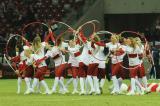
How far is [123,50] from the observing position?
26438 mm

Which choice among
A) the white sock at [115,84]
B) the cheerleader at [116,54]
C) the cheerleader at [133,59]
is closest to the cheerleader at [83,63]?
the cheerleader at [116,54]

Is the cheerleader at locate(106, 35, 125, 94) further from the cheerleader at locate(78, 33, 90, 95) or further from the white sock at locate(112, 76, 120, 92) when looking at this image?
the cheerleader at locate(78, 33, 90, 95)

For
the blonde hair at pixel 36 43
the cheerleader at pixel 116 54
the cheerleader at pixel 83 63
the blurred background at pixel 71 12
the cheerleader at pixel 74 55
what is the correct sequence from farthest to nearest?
the blurred background at pixel 71 12 → the cheerleader at pixel 74 55 → the blonde hair at pixel 36 43 → the cheerleader at pixel 83 63 → the cheerleader at pixel 116 54

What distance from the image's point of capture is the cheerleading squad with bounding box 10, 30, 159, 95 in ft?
86.3

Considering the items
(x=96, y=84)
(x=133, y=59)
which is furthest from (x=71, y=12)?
(x=133, y=59)

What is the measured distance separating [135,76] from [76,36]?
10.2 feet

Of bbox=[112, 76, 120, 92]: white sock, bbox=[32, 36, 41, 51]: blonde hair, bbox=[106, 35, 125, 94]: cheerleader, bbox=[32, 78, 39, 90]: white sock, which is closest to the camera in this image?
bbox=[106, 35, 125, 94]: cheerleader

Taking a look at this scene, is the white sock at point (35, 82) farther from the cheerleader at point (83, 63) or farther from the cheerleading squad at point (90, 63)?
the cheerleader at point (83, 63)

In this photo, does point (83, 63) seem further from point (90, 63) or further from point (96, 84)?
point (96, 84)

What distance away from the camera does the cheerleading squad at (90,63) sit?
26297mm

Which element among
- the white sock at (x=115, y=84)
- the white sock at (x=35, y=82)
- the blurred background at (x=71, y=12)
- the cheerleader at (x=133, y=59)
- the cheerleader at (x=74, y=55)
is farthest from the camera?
the blurred background at (x=71, y=12)

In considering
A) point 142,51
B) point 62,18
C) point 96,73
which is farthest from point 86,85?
point 62,18

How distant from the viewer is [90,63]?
87.2ft

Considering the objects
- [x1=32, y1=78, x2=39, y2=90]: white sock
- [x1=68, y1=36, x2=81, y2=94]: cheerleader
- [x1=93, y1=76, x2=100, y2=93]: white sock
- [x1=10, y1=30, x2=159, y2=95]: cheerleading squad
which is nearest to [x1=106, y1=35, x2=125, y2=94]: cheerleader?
[x1=10, y1=30, x2=159, y2=95]: cheerleading squad
